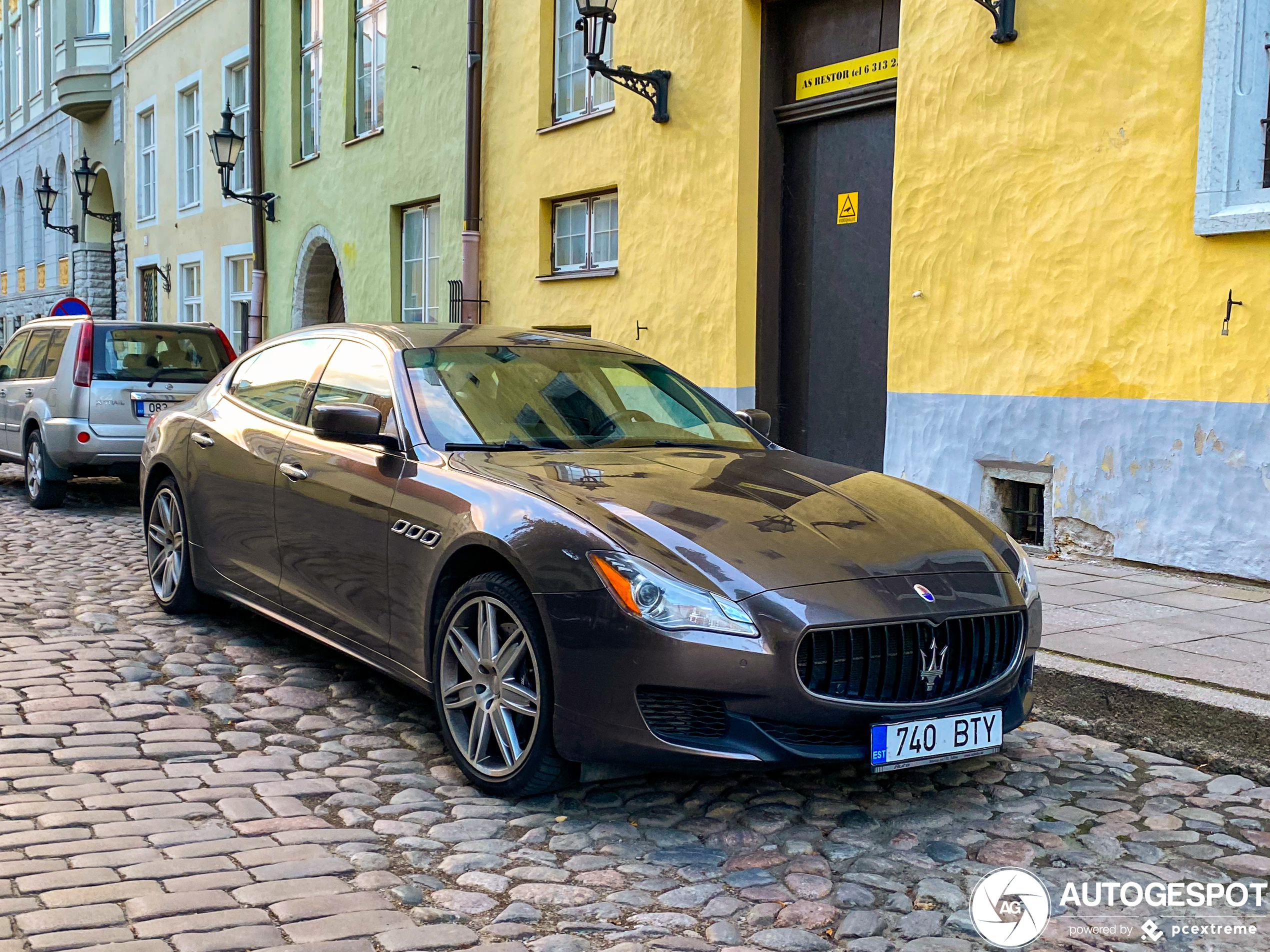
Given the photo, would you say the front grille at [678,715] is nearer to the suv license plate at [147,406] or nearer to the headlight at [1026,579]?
the headlight at [1026,579]

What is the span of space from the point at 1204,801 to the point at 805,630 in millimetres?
1621

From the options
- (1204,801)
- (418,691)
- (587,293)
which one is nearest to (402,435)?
(418,691)

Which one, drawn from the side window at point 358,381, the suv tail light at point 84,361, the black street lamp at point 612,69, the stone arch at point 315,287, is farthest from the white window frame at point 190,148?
the side window at point 358,381

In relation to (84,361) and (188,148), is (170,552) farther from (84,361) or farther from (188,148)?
(188,148)

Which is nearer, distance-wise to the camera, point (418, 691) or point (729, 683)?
point (729, 683)

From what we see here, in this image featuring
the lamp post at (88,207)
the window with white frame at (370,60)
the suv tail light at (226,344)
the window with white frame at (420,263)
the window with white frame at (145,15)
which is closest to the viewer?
the suv tail light at (226,344)

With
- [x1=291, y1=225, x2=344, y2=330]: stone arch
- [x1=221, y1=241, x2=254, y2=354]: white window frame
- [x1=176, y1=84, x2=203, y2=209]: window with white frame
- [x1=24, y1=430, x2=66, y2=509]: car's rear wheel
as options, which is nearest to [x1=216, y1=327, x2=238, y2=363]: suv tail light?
[x1=24, y1=430, x2=66, y2=509]: car's rear wheel

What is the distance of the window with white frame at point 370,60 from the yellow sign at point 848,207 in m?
8.53

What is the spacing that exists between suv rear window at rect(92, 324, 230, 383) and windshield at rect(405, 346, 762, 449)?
22.3 ft

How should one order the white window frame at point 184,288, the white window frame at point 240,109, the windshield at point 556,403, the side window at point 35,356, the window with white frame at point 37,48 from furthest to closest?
the window with white frame at point 37,48, the white window frame at point 184,288, the white window frame at point 240,109, the side window at point 35,356, the windshield at point 556,403

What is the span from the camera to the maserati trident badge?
3.77m

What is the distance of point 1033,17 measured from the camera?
8461 millimetres

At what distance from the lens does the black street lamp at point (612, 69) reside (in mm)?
10914

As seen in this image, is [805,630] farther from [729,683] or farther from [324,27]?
[324,27]
